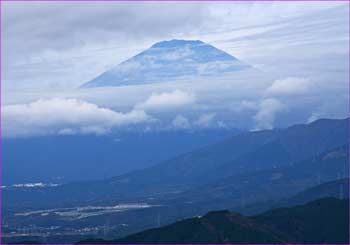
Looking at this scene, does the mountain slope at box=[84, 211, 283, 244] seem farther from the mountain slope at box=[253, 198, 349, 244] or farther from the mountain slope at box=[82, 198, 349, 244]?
the mountain slope at box=[253, 198, 349, 244]

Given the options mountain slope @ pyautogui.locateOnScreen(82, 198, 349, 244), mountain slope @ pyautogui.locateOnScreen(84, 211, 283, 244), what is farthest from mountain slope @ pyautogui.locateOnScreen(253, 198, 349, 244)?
mountain slope @ pyautogui.locateOnScreen(84, 211, 283, 244)

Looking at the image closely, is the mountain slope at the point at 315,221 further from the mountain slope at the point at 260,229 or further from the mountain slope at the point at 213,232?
the mountain slope at the point at 213,232

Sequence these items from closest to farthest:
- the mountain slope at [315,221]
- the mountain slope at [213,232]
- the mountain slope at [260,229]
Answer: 1. the mountain slope at [213,232]
2. the mountain slope at [260,229]
3. the mountain slope at [315,221]

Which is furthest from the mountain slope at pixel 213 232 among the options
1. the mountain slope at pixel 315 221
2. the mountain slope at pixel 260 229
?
the mountain slope at pixel 315 221

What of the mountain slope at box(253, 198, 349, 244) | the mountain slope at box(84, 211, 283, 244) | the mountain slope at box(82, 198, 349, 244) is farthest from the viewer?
the mountain slope at box(253, 198, 349, 244)

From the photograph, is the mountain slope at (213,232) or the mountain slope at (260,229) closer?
the mountain slope at (213,232)

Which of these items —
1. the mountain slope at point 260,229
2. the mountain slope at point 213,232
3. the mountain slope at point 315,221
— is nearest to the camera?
the mountain slope at point 213,232

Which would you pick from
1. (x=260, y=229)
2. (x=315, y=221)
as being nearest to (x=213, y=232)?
(x=260, y=229)

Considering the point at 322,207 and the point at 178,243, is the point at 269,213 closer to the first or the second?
the point at 322,207

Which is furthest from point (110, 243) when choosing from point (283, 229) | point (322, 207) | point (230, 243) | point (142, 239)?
point (322, 207)
